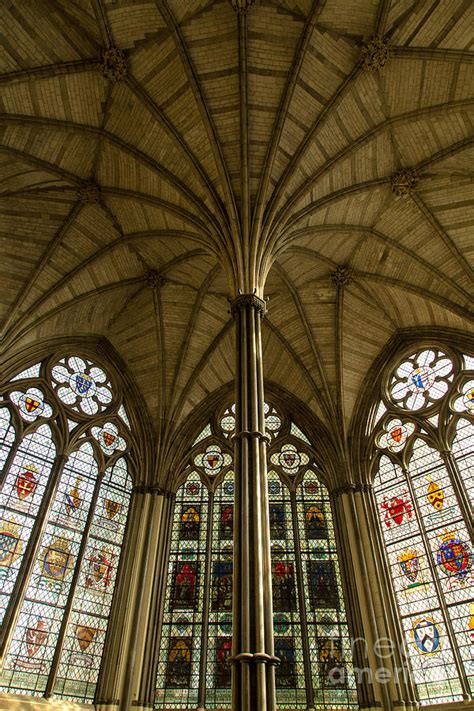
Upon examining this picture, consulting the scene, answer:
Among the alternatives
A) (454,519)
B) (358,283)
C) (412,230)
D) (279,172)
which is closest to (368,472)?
(454,519)

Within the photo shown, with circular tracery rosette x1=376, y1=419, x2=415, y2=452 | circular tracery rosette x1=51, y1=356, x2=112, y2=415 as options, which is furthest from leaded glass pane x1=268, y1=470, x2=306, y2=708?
circular tracery rosette x1=51, y1=356, x2=112, y2=415

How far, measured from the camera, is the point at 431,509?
13180 mm

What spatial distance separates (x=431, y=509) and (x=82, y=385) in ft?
30.7

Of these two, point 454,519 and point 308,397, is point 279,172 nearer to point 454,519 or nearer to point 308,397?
point 308,397

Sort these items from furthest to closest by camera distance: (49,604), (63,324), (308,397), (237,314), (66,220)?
(308,397) < (63,324) < (66,220) < (49,604) < (237,314)

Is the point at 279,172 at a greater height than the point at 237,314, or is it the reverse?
the point at 279,172

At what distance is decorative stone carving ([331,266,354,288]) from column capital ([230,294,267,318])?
16.1 feet

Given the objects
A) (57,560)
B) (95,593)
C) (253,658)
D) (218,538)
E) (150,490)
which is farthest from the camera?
(150,490)

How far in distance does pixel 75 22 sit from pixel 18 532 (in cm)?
1041

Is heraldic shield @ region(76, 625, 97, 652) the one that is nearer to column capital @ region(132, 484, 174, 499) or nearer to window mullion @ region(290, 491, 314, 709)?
column capital @ region(132, 484, 174, 499)

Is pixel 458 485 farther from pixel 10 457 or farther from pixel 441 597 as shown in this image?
pixel 10 457

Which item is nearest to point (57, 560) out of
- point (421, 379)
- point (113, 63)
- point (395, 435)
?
point (395, 435)

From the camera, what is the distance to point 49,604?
11867 mm

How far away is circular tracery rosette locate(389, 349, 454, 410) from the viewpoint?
14.9 meters
